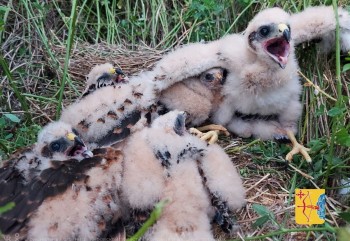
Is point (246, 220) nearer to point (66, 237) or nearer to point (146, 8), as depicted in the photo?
point (66, 237)

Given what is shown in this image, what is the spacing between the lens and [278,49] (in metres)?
3.01

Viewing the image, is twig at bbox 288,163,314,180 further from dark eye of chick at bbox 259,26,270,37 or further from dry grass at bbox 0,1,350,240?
dark eye of chick at bbox 259,26,270,37

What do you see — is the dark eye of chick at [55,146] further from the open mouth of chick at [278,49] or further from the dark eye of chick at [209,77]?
the open mouth of chick at [278,49]

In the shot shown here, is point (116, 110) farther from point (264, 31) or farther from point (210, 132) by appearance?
point (264, 31)

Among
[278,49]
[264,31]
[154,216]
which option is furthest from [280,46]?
[154,216]

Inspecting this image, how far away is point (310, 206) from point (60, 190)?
47.1 inches

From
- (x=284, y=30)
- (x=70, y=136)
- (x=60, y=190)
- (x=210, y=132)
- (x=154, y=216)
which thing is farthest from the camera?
(x=210, y=132)

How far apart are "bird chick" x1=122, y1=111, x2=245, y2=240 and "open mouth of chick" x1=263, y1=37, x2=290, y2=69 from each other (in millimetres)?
616

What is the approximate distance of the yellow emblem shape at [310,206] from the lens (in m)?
2.51

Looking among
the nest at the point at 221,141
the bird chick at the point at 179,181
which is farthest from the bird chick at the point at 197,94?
the bird chick at the point at 179,181

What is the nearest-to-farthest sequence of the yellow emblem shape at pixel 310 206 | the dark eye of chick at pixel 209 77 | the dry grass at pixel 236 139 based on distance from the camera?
1. the yellow emblem shape at pixel 310 206
2. the dry grass at pixel 236 139
3. the dark eye of chick at pixel 209 77

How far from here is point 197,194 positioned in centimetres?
246

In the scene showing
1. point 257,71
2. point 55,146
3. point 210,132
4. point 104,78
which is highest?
point 257,71

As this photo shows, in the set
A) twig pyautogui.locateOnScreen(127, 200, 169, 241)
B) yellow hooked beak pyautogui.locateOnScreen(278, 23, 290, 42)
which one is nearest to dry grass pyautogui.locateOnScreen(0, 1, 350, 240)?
yellow hooked beak pyautogui.locateOnScreen(278, 23, 290, 42)
